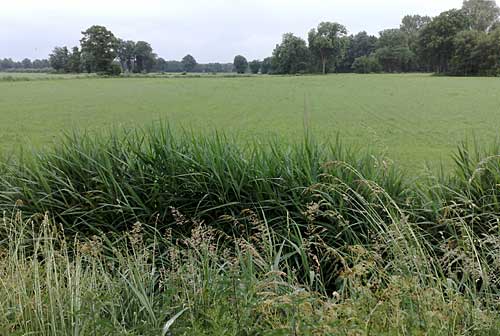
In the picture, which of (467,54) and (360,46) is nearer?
(467,54)

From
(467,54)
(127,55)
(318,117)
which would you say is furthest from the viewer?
(127,55)

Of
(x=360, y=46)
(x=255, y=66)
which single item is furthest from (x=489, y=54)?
(x=255, y=66)

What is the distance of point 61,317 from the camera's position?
67.2 inches

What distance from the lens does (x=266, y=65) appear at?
97812mm

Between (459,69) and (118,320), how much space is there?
2517 inches

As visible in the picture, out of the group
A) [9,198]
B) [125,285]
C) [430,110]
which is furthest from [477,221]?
[430,110]

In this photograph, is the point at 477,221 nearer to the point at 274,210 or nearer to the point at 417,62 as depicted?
the point at 274,210

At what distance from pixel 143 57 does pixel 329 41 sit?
42914 millimetres

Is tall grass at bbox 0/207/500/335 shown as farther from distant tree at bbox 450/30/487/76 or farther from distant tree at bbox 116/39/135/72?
distant tree at bbox 116/39/135/72

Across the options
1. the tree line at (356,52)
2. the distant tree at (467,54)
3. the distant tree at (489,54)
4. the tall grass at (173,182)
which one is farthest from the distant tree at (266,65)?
the tall grass at (173,182)

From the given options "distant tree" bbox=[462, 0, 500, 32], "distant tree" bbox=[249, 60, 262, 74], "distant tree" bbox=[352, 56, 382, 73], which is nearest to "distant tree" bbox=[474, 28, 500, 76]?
"distant tree" bbox=[462, 0, 500, 32]

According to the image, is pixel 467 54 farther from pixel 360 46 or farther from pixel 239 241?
pixel 239 241

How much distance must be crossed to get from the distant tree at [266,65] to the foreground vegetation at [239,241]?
3642 inches

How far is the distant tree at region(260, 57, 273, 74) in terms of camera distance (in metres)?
94.6
